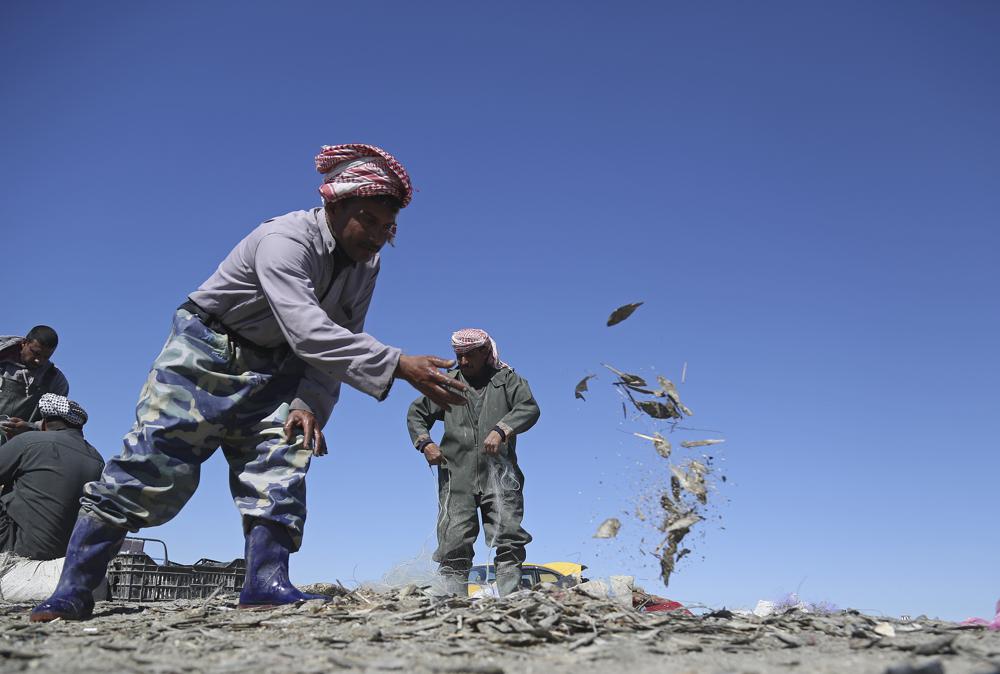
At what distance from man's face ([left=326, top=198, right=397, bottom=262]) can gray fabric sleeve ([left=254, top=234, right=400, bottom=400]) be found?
0.76ft

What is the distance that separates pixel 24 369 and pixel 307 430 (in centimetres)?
508

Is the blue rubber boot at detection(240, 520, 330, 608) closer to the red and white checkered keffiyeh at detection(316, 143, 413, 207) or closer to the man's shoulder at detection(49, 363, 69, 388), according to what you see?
the red and white checkered keffiyeh at detection(316, 143, 413, 207)

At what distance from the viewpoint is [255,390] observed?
3785 millimetres

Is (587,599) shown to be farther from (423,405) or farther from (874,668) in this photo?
(423,405)

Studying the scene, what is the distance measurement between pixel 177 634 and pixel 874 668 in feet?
7.95

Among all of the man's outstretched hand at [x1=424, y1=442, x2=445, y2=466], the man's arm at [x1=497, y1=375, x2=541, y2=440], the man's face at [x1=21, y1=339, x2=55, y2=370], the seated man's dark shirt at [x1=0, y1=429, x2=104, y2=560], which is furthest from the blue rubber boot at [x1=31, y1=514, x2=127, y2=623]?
the man's face at [x1=21, y1=339, x2=55, y2=370]

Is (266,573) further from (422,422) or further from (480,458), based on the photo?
(422,422)

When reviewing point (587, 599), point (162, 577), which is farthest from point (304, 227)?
point (162, 577)

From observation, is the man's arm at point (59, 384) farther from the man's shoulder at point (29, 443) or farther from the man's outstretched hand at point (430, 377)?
the man's outstretched hand at point (430, 377)

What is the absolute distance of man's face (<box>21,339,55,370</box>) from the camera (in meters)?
7.42

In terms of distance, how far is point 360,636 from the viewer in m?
2.79

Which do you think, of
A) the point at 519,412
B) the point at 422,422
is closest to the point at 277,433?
the point at 519,412

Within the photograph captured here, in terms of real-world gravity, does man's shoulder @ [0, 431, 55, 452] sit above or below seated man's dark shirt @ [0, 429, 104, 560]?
above

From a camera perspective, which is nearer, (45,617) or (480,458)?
(45,617)
